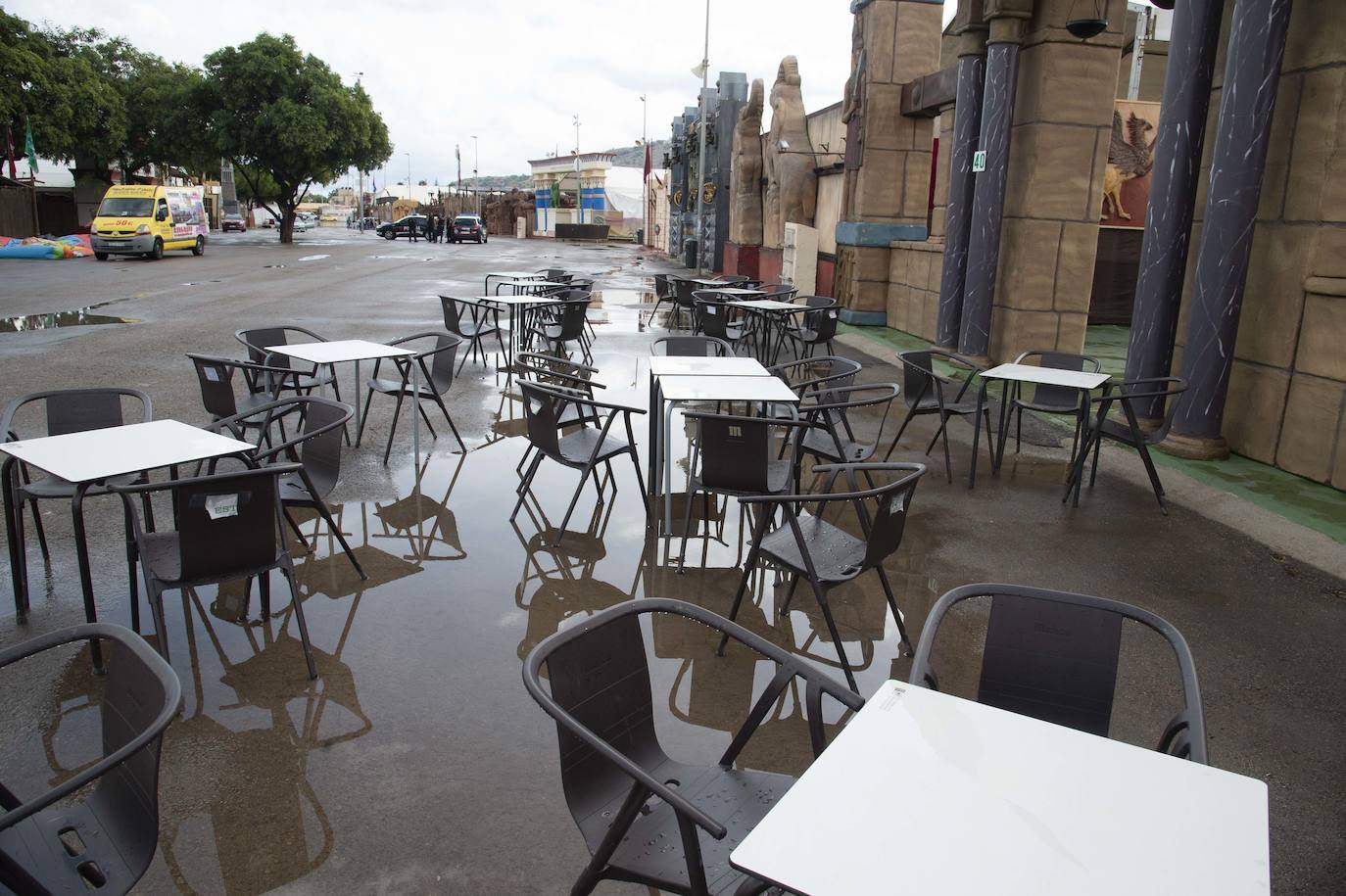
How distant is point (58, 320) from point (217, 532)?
13206 millimetres

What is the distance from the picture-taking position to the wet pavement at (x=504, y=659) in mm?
2883

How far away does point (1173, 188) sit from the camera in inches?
304

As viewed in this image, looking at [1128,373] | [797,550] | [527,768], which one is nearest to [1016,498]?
[1128,373]

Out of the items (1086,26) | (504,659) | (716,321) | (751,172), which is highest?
(1086,26)

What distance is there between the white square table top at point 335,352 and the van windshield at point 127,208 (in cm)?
2596

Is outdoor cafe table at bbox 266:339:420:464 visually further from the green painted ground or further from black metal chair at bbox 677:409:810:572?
the green painted ground

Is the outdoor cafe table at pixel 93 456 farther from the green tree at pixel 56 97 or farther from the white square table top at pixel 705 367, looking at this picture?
the green tree at pixel 56 97

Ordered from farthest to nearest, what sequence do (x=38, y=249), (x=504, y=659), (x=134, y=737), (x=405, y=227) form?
(x=405, y=227) < (x=38, y=249) < (x=504, y=659) < (x=134, y=737)

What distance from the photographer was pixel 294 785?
122 inches

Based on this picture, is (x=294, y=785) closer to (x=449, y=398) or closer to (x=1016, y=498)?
(x=1016, y=498)

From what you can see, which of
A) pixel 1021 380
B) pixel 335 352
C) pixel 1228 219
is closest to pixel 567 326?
pixel 335 352

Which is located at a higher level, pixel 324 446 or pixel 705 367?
pixel 705 367

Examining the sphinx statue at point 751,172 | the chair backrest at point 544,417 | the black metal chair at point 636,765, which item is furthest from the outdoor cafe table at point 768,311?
the sphinx statue at point 751,172

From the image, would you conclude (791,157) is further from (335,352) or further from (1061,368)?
(335,352)
